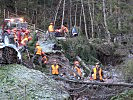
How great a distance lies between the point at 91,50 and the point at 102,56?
2.63m

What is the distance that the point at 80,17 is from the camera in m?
35.5

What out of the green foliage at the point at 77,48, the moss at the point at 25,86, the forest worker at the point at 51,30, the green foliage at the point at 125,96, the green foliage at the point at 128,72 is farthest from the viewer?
the forest worker at the point at 51,30

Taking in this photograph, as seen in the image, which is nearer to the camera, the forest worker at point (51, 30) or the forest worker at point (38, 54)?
the forest worker at point (38, 54)

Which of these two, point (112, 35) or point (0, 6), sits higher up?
point (0, 6)

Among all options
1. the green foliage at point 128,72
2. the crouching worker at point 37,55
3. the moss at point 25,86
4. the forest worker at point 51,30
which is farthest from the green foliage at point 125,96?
the forest worker at point 51,30

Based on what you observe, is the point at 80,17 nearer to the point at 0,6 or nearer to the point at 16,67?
the point at 0,6

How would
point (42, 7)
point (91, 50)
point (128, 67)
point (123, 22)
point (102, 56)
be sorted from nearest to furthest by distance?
1. point (128, 67)
2. point (91, 50)
3. point (102, 56)
4. point (123, 22)
5. point (42, 7)

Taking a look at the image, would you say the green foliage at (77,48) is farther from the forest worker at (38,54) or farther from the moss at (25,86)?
the moss at (25,86)

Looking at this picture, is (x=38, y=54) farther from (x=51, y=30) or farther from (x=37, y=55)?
(x=51, y=30)

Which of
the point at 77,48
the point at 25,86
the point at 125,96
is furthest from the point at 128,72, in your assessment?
the point at 77,48

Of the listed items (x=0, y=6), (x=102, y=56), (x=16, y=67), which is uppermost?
(x=0, y=6)

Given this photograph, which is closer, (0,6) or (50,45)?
(50,45)

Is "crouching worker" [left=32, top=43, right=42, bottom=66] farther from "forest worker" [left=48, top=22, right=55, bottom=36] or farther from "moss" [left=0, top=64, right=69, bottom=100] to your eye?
"forest worker" [left=48, top=22, right=55, bottom=36]

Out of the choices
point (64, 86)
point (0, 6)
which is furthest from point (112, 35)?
point (64, 86)
